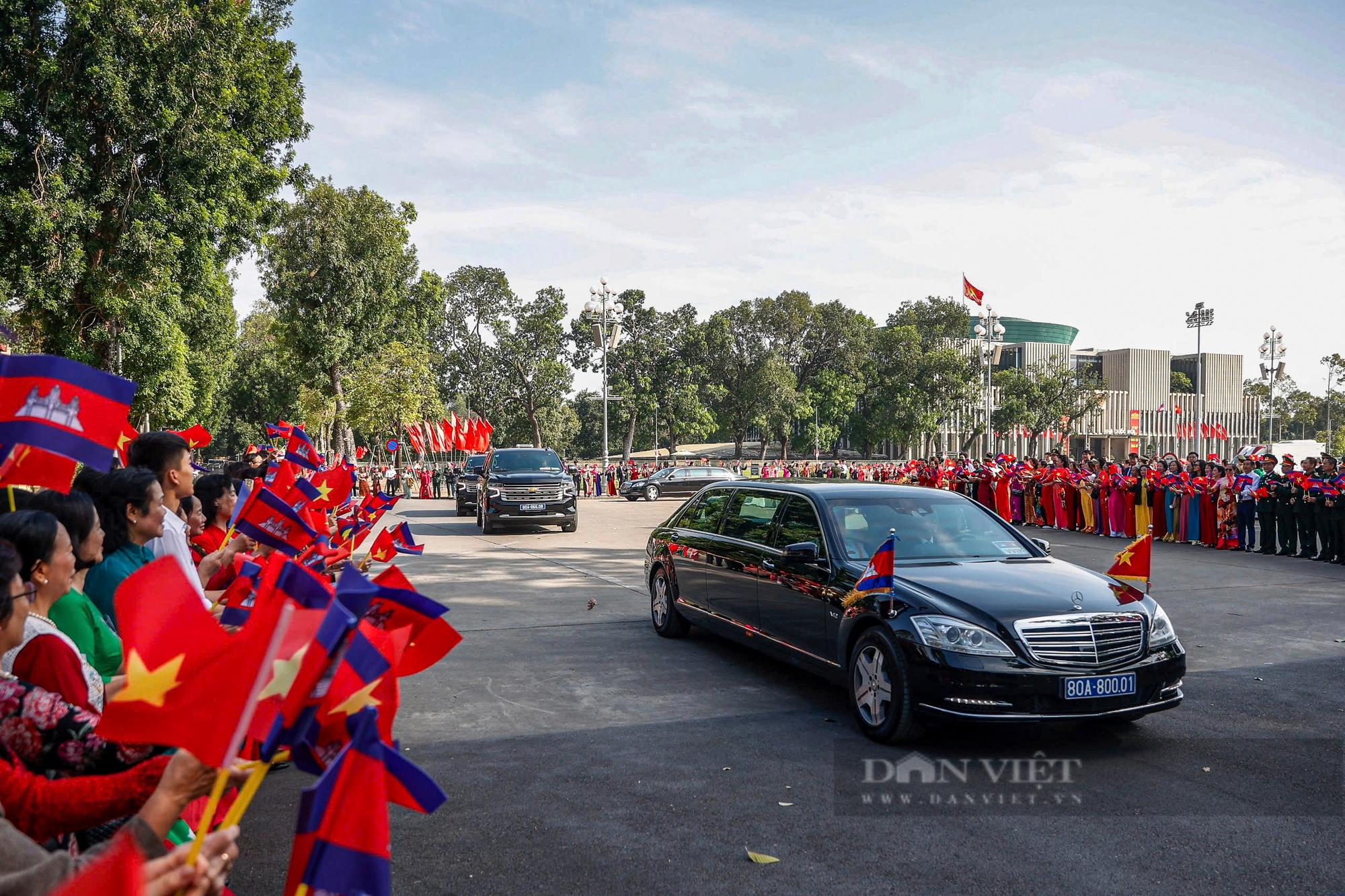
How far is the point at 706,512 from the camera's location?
337 inches

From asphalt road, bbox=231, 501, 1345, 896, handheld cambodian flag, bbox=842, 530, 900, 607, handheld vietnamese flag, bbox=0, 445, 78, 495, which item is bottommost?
asphalt road, bbox=231, 501, 1345, 896

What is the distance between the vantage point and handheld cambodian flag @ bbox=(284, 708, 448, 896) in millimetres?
1757

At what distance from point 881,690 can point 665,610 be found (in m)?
3.50

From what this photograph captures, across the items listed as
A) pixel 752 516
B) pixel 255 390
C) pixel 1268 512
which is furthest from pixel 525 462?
pixel 255 390

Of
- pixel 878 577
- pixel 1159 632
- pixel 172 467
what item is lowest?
pixel 1159 632

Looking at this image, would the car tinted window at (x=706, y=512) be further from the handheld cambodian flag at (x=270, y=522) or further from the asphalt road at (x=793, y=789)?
the handheld cambodian flag at (x=270, y=522)

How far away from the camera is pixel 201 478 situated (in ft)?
22.5

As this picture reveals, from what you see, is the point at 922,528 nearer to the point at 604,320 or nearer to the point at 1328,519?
the point at 1328,519

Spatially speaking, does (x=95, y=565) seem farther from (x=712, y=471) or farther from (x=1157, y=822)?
(x=712, y=471)

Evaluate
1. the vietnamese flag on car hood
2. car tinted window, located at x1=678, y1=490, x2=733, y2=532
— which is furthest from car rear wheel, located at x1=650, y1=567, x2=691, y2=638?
the vietnamese flag on car hood

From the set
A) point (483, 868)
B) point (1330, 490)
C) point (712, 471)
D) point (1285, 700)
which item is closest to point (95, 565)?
point (483, 868)

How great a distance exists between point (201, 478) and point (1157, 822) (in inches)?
253

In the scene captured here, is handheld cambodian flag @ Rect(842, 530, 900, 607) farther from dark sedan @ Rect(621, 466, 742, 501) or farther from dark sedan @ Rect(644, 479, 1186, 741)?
dark sedan @ Rect(621, 466, 742, 501)

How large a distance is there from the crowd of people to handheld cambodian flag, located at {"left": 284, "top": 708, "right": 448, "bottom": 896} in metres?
0.18
